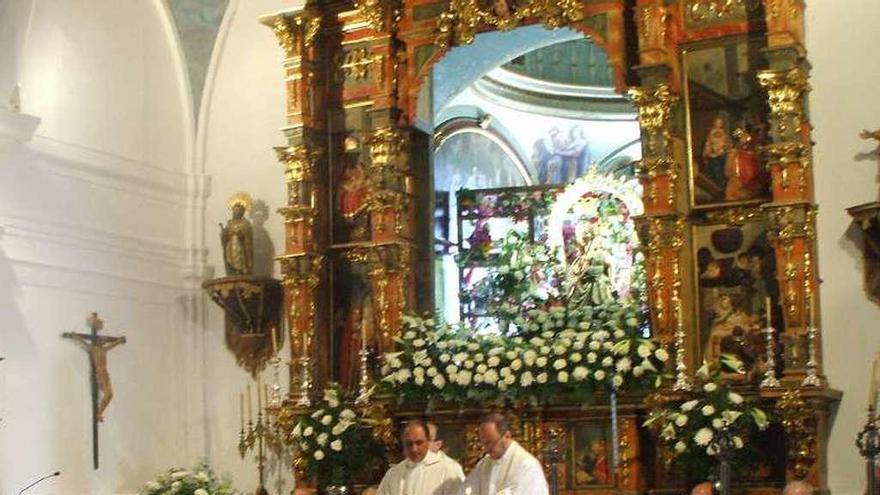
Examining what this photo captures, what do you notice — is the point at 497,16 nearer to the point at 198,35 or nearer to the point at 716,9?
the point at 716,9

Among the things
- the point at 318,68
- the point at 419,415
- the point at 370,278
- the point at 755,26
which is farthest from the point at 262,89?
the point at 755,26

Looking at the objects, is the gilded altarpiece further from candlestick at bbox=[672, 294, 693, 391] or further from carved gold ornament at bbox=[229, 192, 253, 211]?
carved gold ornament at bbox=[229, 192, 253, 211]

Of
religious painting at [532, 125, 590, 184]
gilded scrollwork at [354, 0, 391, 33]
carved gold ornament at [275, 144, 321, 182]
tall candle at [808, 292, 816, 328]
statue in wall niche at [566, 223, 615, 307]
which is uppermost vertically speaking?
gilded scrollwork at [354, 0, 391, 33]

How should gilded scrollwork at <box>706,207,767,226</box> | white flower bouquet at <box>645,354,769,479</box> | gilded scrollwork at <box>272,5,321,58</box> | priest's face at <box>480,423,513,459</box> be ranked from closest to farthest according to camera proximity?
priest's face at <box>480,423,513,459</box>
white flower bouquet at <box>645,354,769,479</box>
gilded scrollwork at <box>706,207,767,226</box>
gilded scrollwork at <box>272,5,321,58</box>

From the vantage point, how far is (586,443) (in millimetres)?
14984

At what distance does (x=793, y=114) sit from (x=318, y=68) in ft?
19.3

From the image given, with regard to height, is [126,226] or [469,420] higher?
[126,226]

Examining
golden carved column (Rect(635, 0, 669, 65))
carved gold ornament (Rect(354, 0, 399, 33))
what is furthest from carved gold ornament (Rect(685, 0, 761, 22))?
carved gold ornament (Rect(354, 0, 399, 33))

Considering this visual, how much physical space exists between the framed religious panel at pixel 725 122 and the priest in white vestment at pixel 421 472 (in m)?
4.69

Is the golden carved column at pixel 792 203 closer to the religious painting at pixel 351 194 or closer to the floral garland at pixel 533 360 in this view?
the floral garland at pixel 533 360

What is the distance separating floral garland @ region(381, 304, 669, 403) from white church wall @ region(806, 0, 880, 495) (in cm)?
183

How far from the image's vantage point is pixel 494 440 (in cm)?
1103

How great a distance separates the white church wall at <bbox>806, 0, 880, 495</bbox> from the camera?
14.4 metres

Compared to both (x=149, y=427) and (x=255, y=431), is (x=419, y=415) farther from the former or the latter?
(x=149, y=427)
